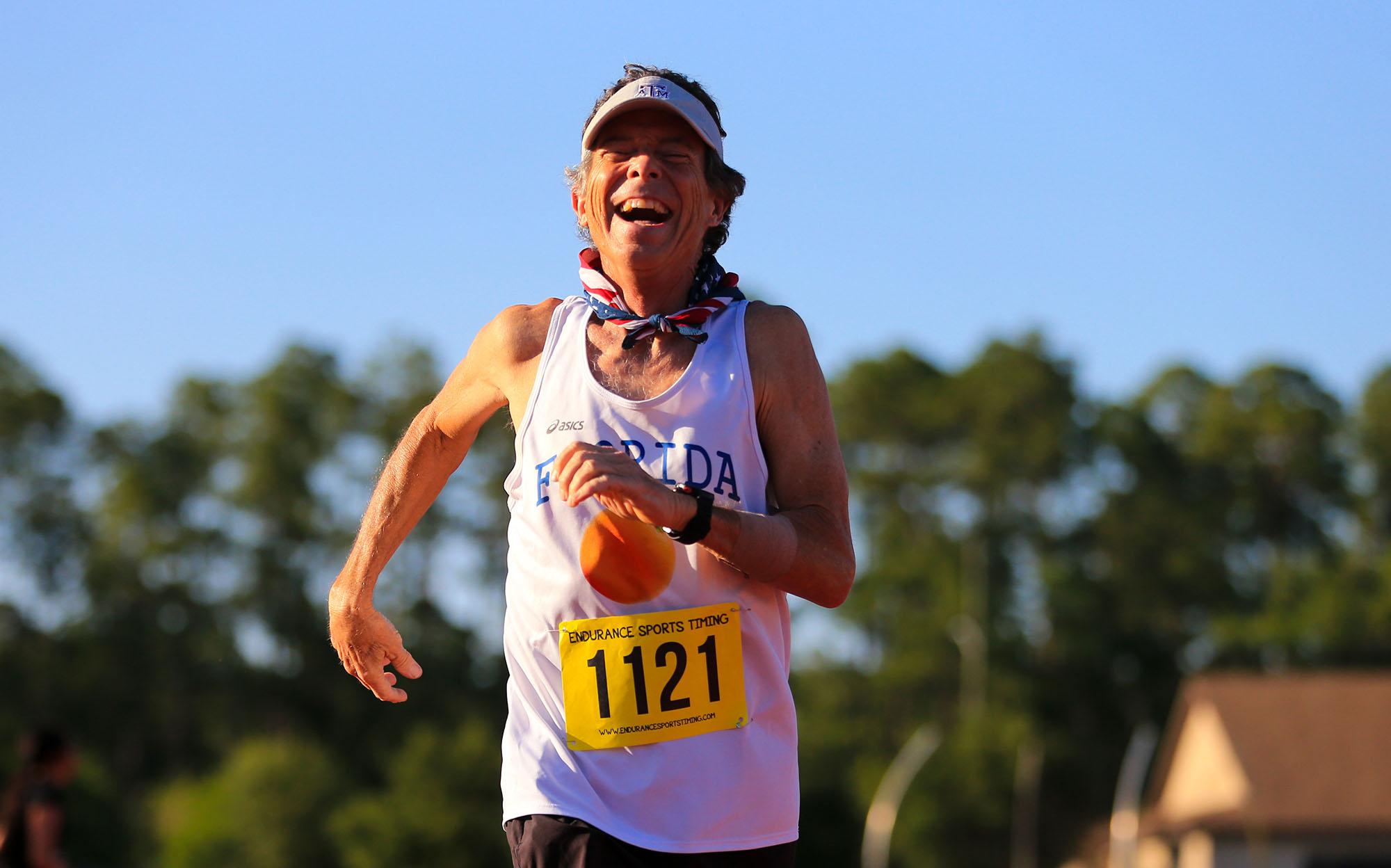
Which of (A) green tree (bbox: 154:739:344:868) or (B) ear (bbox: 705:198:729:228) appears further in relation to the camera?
(A) green tree (bbox: 154:739:344:868)

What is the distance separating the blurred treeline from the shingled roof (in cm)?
1275

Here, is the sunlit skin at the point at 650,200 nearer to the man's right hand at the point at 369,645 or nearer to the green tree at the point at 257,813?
the man's right hand at the point at 369,645

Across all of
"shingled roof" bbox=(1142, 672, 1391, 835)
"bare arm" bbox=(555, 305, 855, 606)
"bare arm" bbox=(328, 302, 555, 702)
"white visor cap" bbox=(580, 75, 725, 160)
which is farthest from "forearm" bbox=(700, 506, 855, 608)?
"shingled roof" bbox=(1142, 672, 1391, 835)

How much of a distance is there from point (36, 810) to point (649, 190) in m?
8.07

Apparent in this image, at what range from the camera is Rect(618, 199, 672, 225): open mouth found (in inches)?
Result: 148

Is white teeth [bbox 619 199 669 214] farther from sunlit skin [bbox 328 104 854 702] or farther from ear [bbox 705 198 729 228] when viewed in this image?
ear [bbox 705 198 729 228]

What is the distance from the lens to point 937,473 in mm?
63688

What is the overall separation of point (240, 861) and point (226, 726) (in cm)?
767

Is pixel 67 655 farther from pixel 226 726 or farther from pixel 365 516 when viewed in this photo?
pixel 365 516

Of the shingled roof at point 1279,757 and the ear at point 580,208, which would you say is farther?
the shingled roof at point 1279,757

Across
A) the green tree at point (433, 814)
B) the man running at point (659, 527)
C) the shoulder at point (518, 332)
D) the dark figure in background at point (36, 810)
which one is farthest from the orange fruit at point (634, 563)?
the green tree at point (433, 814)

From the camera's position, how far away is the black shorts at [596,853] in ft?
11.1

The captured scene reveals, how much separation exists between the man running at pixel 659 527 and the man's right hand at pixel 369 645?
1.45ft

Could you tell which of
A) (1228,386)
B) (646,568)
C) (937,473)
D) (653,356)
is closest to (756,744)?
(646,568)
